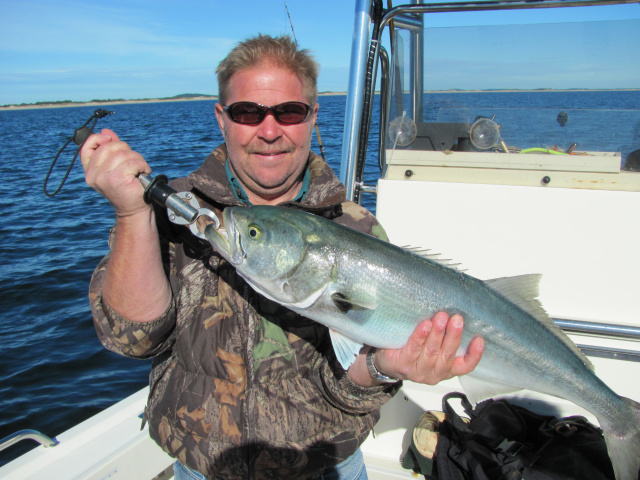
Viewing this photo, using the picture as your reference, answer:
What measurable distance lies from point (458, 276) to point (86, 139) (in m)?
1.96

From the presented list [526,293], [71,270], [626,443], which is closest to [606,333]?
[626,443]

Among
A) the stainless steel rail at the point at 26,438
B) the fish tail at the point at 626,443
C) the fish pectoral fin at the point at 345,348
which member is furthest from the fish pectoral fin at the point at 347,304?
the stainless steel rail at the point at 26,438

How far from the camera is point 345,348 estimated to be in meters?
2.29

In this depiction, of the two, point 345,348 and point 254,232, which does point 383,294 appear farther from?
point 254,232

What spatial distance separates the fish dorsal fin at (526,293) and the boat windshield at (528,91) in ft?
5.13

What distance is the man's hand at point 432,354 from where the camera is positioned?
2.23 m

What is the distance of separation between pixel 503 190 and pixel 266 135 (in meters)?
2.19

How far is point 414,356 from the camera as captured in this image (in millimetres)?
2250

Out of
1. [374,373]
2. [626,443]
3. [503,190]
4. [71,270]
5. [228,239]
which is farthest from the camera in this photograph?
[71,270]

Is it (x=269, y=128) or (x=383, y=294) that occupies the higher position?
(x=269, y=128)

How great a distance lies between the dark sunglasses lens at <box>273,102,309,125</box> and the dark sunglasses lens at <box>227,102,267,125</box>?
86mm

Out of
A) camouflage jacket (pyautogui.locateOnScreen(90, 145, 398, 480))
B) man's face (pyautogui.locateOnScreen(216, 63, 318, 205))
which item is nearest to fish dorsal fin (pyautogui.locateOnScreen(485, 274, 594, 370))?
camouflage jacket (pyautogui.locateOnScreen(90, 145, 398, 480))

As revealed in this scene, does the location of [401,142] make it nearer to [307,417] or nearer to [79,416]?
[307,417]

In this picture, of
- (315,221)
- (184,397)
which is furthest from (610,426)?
(184,397)
